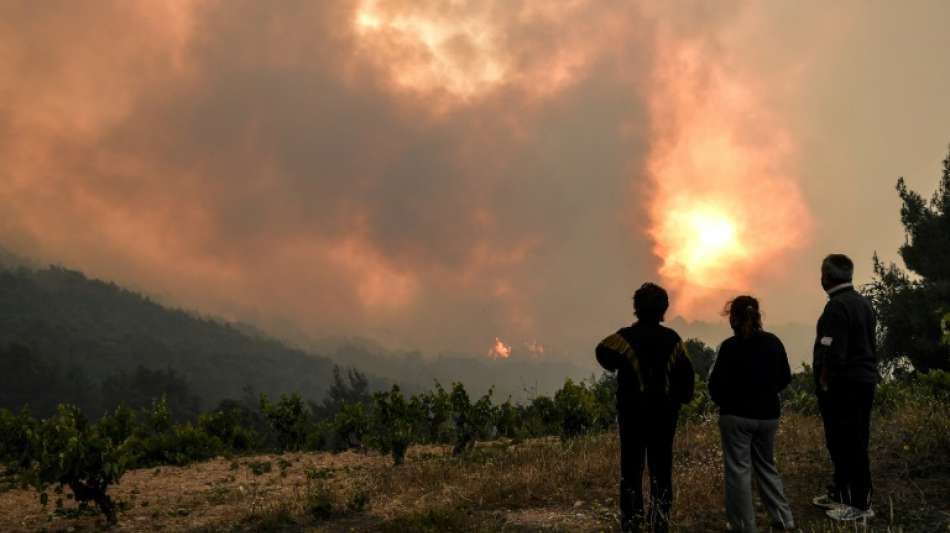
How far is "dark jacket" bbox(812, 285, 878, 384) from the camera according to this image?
241 inches

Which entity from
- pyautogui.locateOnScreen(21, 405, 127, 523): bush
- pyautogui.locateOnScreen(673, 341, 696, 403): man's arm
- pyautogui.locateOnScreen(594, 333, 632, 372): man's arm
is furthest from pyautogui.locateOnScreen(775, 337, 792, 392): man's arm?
pyautogui.locateOnScreen(21, 405, 127, 523): bush

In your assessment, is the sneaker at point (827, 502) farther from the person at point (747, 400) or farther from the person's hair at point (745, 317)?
the person's hair at point (745, 317)

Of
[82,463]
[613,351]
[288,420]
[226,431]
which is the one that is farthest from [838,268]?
[226,431]

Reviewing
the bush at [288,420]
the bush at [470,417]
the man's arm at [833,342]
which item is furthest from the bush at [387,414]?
the man's arm at [833,342]

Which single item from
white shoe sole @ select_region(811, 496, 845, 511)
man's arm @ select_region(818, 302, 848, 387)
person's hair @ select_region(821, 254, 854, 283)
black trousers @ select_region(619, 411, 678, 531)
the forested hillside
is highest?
the forested hillside

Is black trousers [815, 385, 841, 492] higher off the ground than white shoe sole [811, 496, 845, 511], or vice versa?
black trousers [815, 385, 841, 492]

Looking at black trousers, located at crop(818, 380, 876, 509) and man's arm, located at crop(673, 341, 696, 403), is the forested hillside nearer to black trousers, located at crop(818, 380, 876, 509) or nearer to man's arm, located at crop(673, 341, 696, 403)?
man's arm, located at crop(673, 341, 696, 403)

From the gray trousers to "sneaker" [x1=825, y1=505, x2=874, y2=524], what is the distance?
445 millimetres

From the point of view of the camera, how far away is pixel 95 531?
880 centimetres

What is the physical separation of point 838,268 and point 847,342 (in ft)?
2.60

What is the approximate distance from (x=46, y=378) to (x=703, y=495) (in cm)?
9144

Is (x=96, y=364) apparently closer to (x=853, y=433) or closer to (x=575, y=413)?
(x=575, y=413)

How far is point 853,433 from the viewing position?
20.2ft

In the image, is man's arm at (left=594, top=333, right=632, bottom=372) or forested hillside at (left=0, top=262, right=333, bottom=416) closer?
man's arm at (left=594, top=333, right=632, bottom=372)
